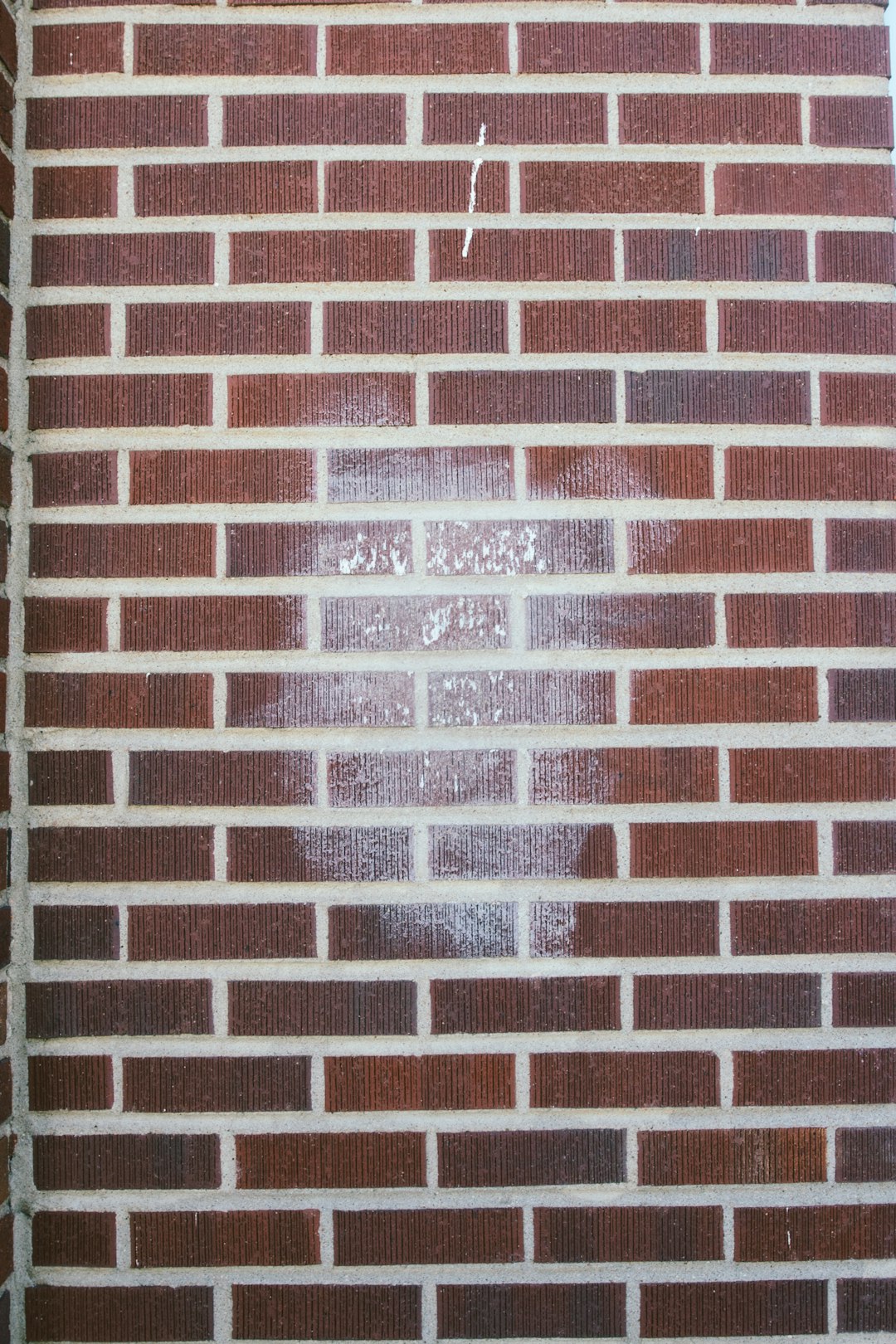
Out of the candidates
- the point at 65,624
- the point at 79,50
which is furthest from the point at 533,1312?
the point at 79,50

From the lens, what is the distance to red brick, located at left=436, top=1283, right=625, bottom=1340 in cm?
149

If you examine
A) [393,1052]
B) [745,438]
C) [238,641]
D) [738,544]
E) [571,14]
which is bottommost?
[393,1052]

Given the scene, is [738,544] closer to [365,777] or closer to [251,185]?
[365,777]

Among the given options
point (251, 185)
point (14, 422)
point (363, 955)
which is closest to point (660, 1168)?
point (363, 955)

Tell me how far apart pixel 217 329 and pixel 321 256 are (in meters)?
0.21

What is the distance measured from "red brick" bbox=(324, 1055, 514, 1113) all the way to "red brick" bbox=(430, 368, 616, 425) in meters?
1.06

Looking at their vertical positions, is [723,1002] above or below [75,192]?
below

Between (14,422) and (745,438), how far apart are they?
1.23 m

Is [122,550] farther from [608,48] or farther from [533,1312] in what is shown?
[533,1312]

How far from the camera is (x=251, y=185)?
1.53m

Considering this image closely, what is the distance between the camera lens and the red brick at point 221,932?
59.5 inches

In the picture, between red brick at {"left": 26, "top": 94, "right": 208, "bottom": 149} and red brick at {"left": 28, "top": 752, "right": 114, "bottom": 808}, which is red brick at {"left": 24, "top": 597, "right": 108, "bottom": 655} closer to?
red brick at {"left": 28, "top": 752, "right": 114, "bottom": 808}

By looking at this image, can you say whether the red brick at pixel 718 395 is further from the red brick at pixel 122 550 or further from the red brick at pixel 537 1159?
the red brick at pixel 537 1159

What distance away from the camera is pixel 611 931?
151 centimetres
